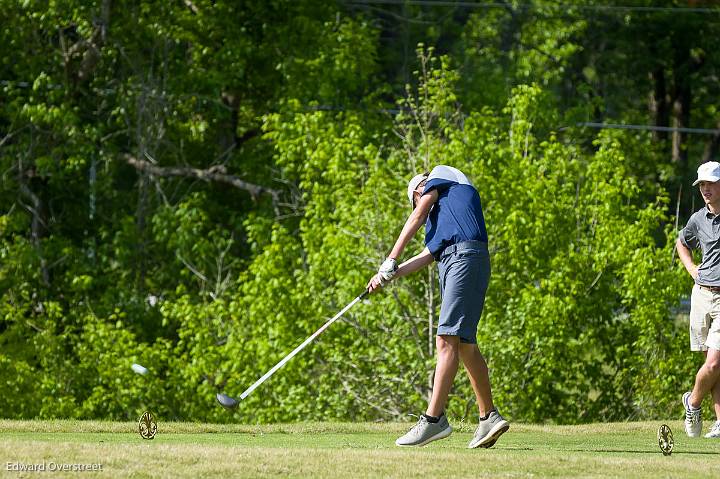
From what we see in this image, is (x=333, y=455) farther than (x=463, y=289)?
No

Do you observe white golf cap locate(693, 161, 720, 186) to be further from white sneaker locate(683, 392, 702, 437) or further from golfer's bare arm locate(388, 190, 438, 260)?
golfer's bare arm locate(388, 190, 438, 260)

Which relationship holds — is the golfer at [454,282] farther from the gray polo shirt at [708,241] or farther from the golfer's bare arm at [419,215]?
the gray polo shirt at [708,241]

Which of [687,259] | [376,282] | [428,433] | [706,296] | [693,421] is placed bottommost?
[693,421]

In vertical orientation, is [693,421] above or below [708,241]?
below

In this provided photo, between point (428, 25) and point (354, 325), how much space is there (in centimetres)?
1594

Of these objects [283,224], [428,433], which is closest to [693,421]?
[428,433]

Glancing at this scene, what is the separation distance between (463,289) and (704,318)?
2461mm

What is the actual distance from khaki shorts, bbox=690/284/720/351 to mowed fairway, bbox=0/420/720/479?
0.71 metres

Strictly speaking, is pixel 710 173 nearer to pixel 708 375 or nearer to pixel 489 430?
pixel 708 375

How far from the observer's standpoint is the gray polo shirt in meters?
9.55

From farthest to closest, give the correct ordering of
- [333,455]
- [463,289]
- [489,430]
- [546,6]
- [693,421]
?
[546,6], [693,421], [489,430], [463,289], [333,455]

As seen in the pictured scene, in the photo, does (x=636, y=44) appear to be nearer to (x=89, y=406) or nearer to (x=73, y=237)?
(x=73, y=237)

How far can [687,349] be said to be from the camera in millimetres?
17219

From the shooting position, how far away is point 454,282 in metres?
8.14
